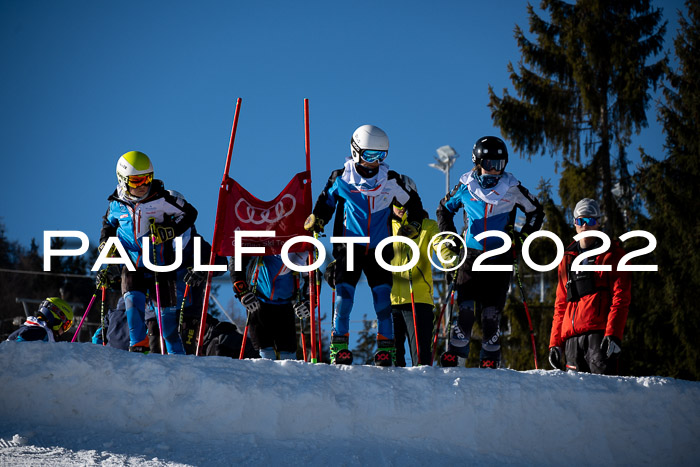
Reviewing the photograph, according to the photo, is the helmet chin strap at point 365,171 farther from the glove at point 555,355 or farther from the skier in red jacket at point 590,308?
the glove at point 555,355

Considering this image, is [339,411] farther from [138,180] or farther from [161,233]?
[138,180]

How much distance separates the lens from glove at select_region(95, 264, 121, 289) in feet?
25.3

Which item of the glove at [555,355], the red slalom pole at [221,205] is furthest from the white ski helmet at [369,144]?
the glove at [555,355]

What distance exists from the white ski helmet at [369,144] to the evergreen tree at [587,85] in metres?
12.0

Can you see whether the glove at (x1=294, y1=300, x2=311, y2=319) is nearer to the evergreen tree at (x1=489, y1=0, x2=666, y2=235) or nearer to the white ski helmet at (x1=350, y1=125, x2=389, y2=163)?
the white ski helmet at (x1=350, y1=125, x2=389, y2=163)

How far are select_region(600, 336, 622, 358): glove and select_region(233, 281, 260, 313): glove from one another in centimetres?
313

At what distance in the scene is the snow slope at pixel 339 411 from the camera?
5.44 metres

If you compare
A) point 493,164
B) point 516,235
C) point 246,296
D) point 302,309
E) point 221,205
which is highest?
point 493,164

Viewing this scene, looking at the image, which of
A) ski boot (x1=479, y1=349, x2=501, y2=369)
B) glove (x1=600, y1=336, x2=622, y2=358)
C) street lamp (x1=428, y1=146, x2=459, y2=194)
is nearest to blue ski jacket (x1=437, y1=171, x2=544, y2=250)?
ski boot (x1=479, y1=349, x2=501, y2=369)

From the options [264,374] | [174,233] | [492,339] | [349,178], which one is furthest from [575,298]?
[174,233]

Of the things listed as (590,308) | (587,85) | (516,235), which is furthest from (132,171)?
(587,85)

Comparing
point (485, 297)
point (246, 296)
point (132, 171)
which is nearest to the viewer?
point (485, 297)

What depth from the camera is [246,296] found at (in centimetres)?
764

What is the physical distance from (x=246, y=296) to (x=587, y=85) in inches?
509
